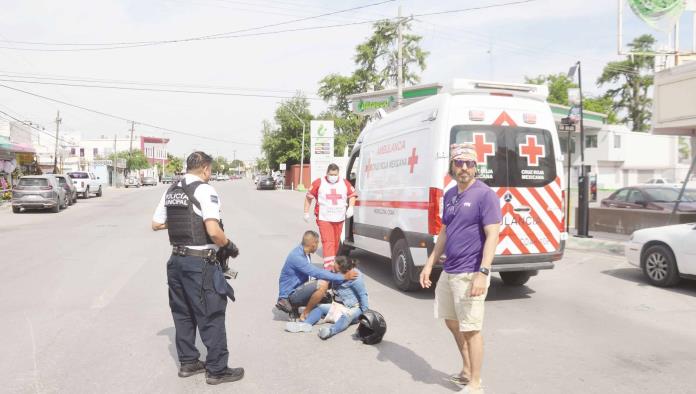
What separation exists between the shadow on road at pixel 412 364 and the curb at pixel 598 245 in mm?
8099

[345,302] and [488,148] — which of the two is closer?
[345,302]

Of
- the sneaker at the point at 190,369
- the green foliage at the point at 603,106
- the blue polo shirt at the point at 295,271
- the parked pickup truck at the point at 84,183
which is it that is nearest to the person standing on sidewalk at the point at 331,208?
the blue polo shirt at the point at 295,271

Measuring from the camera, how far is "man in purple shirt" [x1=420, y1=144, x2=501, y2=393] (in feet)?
12.2

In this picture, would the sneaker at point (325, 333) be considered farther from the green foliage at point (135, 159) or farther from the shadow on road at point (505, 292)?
the green foliage at point (135, 159)

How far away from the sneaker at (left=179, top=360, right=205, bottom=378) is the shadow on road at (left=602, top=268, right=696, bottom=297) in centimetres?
665

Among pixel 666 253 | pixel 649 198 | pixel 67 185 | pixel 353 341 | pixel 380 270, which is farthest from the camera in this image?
pixel 67 185

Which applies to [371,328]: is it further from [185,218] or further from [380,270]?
[380,270]

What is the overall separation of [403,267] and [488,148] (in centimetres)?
194

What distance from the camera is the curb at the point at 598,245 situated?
11.6 meters

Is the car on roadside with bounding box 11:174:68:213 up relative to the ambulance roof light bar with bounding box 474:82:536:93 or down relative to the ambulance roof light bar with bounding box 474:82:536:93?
down

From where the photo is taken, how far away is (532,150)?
696 centimetres

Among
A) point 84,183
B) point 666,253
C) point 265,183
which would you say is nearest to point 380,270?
point 666,253

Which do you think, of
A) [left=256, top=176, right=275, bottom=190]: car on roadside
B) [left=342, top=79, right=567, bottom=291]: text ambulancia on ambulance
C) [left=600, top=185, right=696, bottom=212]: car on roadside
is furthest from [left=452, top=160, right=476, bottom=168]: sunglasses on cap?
[left=256, top=176, right=275, bottom=190]: car on roadside

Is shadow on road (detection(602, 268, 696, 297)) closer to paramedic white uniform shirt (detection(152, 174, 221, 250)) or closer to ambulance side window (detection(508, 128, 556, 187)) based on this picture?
ambulance side window (detection(508, 128, 556, 187))
